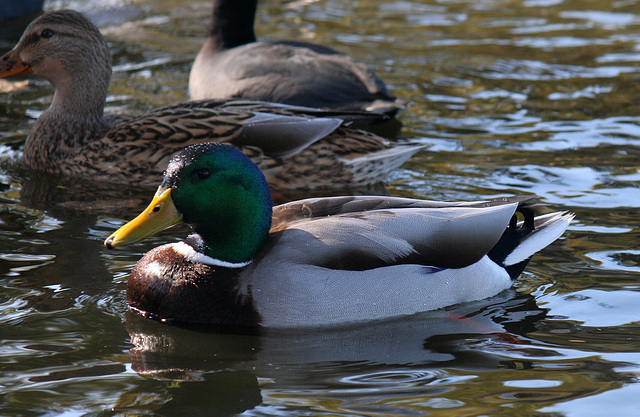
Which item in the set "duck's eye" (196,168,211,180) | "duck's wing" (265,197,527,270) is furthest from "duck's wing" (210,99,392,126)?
"duck's eye" (196,168,211,180)

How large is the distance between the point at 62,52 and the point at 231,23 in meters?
2.39

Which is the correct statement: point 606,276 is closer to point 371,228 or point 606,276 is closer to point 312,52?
point 371,228

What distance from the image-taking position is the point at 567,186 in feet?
23.7

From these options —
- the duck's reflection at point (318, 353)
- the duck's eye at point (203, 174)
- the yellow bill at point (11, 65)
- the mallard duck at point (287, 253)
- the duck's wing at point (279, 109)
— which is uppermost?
the yellow bill at point (11, 65)

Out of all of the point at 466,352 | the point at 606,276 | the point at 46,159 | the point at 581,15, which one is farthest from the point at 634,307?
the point at 581,15

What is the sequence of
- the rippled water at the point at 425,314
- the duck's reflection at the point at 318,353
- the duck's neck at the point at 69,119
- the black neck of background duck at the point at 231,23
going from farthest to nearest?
the black neck of background duck at the point at 231,23 → the duck's neck at the point at 69,119 → the duck's reflection at the point at 318,353 → the rippled water at the point at 425,314

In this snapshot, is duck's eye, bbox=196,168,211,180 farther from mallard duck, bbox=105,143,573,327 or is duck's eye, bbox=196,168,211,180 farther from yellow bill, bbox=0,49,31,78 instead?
yellow bill, bbox=0,49,31,78

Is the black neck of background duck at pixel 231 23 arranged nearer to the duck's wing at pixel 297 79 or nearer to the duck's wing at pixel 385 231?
the duck's wing at pixel 297 79

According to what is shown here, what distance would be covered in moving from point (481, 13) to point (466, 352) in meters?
9.01

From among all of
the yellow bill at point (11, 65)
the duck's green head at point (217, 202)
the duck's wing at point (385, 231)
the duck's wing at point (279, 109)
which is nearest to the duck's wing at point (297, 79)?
the duck's wing at point (279, 109)

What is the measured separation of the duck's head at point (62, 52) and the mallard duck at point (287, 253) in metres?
2.94

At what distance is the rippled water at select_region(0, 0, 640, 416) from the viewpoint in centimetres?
420

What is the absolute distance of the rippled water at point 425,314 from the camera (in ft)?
13.8

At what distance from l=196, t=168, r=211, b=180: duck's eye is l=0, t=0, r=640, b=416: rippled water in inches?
31.1
